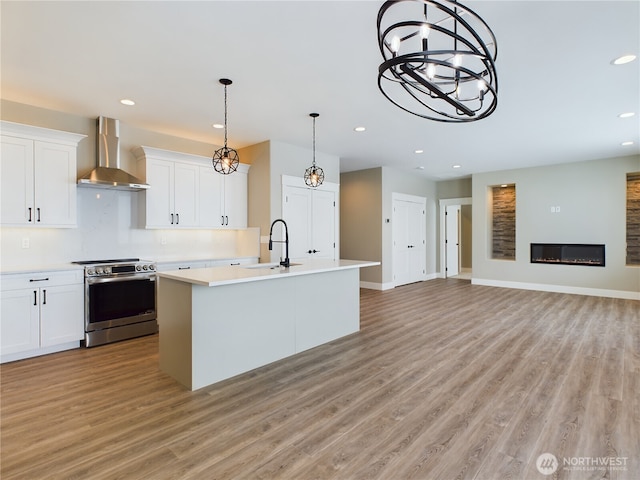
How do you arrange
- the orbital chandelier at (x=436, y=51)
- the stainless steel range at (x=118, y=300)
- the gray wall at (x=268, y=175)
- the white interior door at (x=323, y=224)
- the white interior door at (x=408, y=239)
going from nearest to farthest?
1. the orbital chandelier at (x=436, y=51)
2. the stainless steel range at (x=118, y=300)
3. the gray wall at (x=268, y=175)
4. the white interior door at (x=323, y=224)
5. the white interior door at (x=408, y=239)

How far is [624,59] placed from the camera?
3041mm

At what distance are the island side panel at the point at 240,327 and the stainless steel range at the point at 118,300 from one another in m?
1.97

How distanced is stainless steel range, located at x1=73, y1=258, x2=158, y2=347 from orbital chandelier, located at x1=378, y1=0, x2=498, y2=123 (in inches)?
144

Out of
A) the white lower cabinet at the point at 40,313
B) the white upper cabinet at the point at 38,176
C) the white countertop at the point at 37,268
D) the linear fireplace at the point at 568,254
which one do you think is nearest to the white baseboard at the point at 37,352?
the white lower cabinet at the point at 40,313

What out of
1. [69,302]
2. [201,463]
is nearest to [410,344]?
[201,463]

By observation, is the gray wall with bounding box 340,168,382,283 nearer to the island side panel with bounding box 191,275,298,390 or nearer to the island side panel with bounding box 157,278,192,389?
the island side panel with bounding box 191,275,298,390

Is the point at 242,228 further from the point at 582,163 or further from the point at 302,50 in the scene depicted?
the point at 582,163

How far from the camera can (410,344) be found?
157 inches

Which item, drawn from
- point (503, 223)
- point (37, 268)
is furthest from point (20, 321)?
point (503, 223)

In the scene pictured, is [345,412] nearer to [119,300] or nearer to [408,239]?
[119,300]

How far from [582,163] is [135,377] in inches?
344

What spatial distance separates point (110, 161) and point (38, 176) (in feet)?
2.77

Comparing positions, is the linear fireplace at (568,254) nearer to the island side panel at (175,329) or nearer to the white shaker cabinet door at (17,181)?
the island side panel at (175,329)

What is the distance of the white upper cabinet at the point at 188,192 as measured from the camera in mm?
4824
